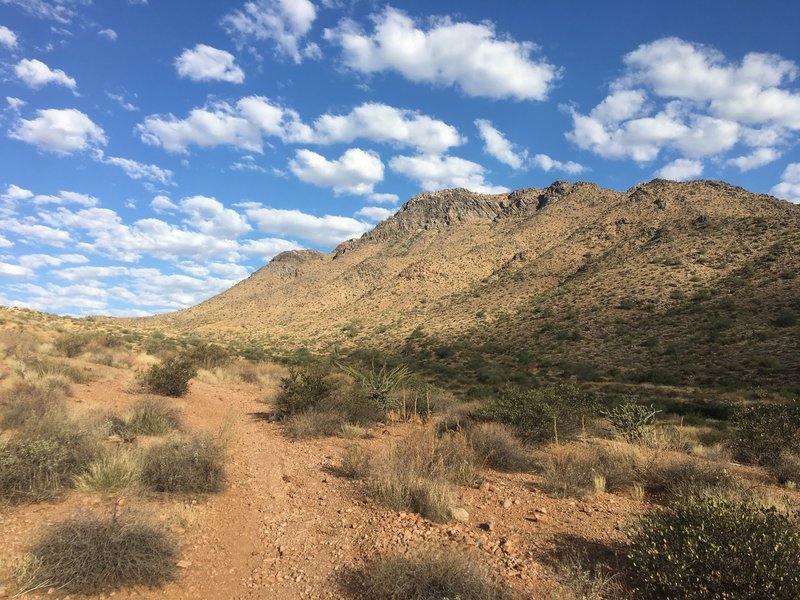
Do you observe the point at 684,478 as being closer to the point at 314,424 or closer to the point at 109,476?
the point at 314,424

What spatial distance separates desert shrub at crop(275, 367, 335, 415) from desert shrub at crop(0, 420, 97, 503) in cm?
548

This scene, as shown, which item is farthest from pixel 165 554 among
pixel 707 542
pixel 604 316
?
pixel 604 316

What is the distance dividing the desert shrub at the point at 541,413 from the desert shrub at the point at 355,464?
3.53 m

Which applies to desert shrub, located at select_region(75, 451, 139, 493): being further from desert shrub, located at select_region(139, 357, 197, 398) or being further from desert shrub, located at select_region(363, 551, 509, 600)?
desert shrub, located at select_region(139, 357, 197, 398)

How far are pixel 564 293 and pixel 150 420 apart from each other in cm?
3918

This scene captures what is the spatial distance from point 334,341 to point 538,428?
132 feet

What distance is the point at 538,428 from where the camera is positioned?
9867 mm

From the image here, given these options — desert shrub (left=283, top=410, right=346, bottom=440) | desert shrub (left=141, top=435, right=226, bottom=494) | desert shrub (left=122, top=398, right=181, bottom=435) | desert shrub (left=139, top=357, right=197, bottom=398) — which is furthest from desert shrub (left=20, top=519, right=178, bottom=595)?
desert shrub (left=139, top=357, right=197, bottom=398)

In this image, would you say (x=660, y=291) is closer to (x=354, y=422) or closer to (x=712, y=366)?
(x=712, y=366)

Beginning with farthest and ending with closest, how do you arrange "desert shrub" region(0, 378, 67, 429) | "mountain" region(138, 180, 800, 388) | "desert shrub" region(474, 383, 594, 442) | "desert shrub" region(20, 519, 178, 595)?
"mountain" region(138, 180, 800, 388)
"desert shrub" region(474, 383, 594, 442)
"desert shrub" region(0, 378, 67, 429)
"desert shrub" region(20, 519, 178, 595)

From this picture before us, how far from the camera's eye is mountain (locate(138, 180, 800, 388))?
86.8ft

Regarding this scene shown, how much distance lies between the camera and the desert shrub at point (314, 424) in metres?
10.4

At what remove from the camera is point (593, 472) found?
6996 millimetres

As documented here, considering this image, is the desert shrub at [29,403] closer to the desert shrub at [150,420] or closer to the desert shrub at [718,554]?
the desert shrub at [150,420]
